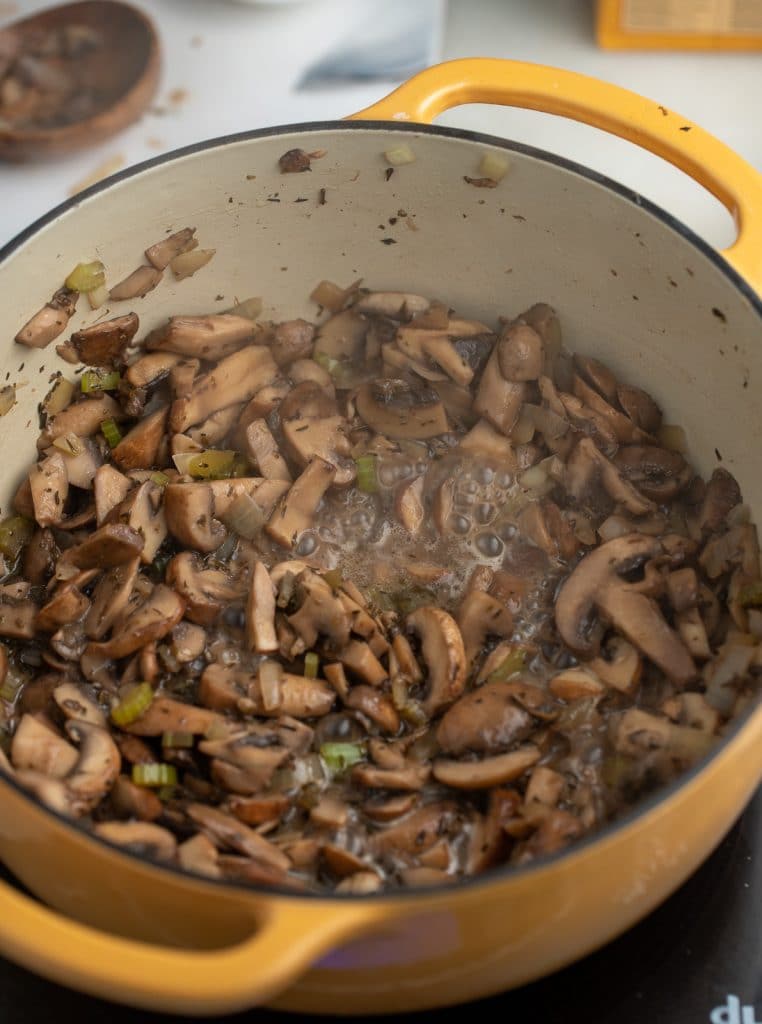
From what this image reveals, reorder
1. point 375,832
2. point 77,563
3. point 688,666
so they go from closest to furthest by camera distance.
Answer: point 375,832, point 688,666, point 77,563

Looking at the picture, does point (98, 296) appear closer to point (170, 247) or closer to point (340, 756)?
point (170, 247)

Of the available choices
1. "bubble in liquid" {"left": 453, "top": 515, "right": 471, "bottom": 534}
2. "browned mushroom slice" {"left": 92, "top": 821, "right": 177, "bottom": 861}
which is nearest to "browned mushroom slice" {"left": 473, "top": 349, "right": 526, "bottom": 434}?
"bubble in liquid" {"left": 453, "top": 515, "right": 471, "bottom": 534}

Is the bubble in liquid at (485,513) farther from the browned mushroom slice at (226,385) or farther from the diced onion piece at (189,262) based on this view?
the diced onion piece at (189,262)

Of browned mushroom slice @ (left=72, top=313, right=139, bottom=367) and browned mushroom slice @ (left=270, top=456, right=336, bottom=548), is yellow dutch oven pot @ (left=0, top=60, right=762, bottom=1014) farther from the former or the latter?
browned mushroom slice @ (left=270, top=456, right=336, bottom=548)

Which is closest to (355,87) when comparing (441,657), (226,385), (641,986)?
(226,385)

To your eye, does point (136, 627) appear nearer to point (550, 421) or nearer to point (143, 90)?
point (550, 421)

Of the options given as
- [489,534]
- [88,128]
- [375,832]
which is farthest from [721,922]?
[88,128]
